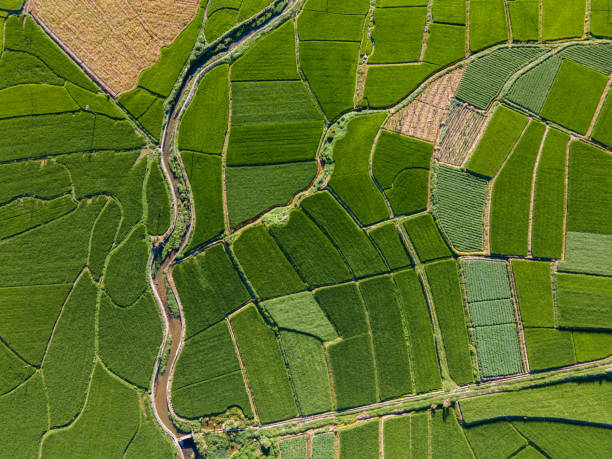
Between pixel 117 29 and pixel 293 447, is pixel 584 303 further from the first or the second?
pixel 117 29

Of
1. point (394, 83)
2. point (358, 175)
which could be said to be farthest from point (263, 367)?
point (394, 83)

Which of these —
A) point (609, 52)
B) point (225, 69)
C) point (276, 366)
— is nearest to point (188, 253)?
point (276, 366)

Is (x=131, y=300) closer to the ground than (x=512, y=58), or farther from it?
closer to the ground

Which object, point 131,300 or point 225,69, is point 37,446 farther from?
point 225,69

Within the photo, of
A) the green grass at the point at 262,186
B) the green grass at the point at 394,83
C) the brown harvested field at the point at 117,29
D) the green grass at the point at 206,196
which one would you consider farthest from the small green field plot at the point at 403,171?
the brown harvested field at the point at 117,29

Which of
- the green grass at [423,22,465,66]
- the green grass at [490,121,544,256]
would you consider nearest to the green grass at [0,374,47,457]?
the green grass at [490,121,544,256]

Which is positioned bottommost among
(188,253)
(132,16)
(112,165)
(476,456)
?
(476,456)

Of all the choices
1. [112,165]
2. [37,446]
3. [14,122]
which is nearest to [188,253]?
[112,165]
